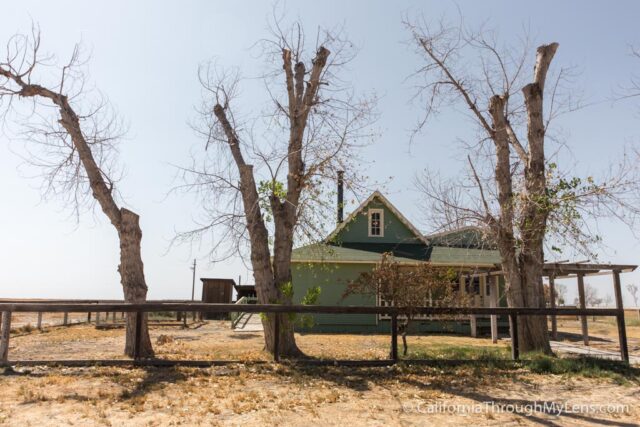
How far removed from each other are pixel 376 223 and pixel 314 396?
1670cm

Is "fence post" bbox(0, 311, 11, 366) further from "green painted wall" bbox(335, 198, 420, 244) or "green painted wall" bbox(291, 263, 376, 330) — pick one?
"green painted wall" bbox(335, 198, 420, 244)

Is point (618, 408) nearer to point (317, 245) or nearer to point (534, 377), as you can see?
point (534, 377)

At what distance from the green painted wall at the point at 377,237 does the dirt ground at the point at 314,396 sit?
45.0 feet

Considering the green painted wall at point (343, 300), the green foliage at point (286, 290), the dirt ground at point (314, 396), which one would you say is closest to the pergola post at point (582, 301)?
the green painted wall at point (343, 300)

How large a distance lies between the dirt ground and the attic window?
1388 cm

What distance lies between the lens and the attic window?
74.6ft

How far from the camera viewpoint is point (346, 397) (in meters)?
6.53

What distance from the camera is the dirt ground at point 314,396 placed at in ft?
18.4

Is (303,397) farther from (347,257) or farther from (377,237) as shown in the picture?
(377,237)

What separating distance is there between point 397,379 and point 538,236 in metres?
5.28

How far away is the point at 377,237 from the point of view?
74.3 feet

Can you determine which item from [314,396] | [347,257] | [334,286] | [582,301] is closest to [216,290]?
[334,286]

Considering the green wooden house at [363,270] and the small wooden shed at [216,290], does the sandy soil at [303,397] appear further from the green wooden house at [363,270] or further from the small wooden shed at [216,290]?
the small wooden shed at [216,290]

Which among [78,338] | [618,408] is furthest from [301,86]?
[78,338]
